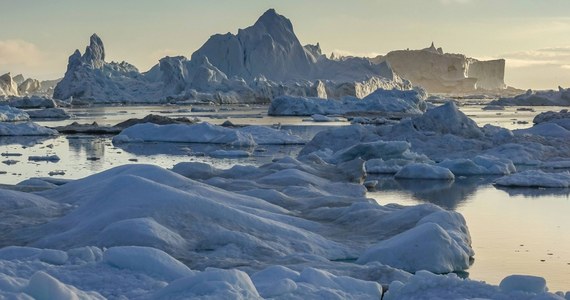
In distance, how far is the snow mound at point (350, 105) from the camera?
52438 mm

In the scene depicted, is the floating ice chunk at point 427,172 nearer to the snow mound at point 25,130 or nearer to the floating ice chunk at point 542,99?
the snow mound at point 25,130

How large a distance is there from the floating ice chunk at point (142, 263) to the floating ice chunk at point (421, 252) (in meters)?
2.64

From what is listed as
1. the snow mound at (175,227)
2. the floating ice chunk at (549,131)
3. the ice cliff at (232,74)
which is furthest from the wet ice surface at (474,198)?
the ice cliff at (232,74)

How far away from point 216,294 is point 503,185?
12.2 meters

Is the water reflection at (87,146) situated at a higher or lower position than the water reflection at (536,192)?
lower

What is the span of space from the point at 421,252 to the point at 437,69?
507ft

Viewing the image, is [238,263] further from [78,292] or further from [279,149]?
[279,149]

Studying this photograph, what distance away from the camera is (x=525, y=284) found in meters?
5.08

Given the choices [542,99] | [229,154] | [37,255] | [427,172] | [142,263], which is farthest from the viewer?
[542,99]

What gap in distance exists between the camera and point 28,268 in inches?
213

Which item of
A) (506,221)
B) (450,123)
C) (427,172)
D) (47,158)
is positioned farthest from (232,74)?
(506,221)

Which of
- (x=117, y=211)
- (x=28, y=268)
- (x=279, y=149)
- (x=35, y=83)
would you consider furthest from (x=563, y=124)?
(x=35, y=83)

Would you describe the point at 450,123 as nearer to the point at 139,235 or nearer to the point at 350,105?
the point at 139,235

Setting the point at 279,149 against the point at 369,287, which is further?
the point at 279,149
